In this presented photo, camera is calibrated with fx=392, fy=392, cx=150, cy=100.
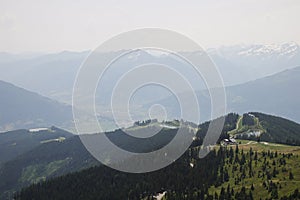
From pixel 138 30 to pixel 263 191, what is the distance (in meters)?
73.7

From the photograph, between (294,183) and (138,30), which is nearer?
(138,30)

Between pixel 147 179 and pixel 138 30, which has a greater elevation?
pixel 138 30

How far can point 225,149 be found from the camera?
627ft

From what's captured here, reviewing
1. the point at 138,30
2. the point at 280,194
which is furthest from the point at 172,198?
the point at 138,30

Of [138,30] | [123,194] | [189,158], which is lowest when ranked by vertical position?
[123,194]

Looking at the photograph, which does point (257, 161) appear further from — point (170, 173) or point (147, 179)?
point (147, 179)

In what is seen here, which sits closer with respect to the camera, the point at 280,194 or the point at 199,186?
the point at 280,194

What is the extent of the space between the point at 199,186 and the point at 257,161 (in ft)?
103

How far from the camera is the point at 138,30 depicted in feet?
337

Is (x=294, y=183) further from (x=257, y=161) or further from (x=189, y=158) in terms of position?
(x=189, y=158)

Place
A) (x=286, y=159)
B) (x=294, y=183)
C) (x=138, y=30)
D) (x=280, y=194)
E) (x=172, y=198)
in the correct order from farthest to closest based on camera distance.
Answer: (x=286, y=159) < (x=172, y=198) < (x=294, y=183) < (x=280, y=194) < (x=138, y=30)

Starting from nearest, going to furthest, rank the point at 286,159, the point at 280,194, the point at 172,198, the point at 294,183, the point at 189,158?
the point at 280,194, the point at 294,183, the point at 172,198, the point at 286,159, the point at 189,158

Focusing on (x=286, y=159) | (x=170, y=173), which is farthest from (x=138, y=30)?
(x=286, y=159)

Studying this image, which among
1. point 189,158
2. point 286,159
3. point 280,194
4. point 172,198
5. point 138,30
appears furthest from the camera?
point 189,158
